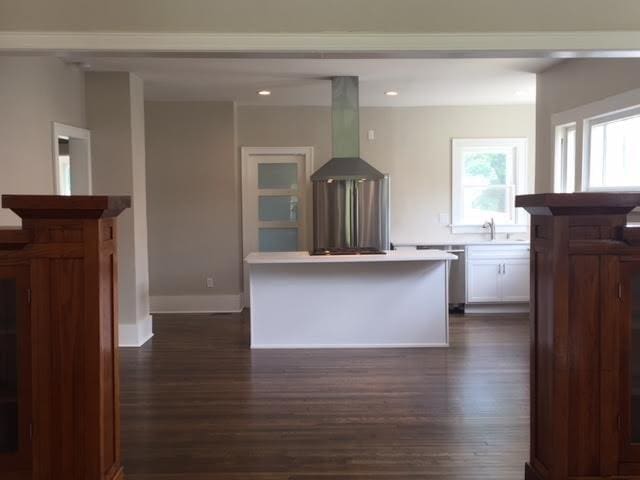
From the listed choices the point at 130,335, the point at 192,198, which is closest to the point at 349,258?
the point at 130,335

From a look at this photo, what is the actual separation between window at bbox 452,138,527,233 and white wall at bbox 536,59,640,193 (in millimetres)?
1729

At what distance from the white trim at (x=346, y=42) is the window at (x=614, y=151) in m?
1.62

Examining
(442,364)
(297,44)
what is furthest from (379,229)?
(297,44)

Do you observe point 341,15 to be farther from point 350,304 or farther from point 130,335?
point 130,335

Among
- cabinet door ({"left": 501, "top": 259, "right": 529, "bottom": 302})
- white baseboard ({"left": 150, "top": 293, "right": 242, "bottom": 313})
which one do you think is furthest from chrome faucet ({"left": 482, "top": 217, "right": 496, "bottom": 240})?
white baseboard ({"left": 150, "top": 293, "right": 242, "bottom": 313})

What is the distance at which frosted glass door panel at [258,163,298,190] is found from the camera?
7926 mm

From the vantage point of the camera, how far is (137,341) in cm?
589

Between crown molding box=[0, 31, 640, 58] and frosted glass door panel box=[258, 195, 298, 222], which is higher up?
crown molding box=[0, 31, 640, 58]

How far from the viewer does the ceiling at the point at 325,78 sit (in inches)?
213

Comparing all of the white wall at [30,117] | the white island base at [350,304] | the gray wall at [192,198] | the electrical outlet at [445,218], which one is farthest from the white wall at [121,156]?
the electrical outlet at [445,218]

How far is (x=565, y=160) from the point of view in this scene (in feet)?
19.0

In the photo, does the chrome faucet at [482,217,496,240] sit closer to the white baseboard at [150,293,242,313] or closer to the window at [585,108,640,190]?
the window at [585,108,640,190]

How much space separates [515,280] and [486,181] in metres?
1.46

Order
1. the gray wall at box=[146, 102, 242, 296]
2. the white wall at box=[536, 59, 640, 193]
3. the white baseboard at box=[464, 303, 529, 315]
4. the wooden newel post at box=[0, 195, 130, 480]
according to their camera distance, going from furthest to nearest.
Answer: the gray wall at box=[146, 102, 242, 296], the white baseboard at box=[464, 303, 529, 315], the white wall at box=[536, 59, 640, 193], the wooden newel post at box=[0, 195, 130, 480]
